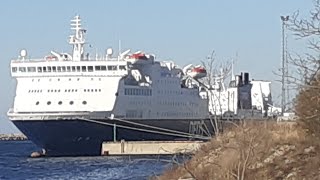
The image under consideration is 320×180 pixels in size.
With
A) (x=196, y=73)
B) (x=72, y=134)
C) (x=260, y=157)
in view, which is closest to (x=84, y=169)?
(x=72, y=134)

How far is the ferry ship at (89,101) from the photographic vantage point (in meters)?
69.9

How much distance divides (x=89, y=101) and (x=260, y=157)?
5713cm

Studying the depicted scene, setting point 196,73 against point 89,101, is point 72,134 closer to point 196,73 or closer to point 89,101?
point 89,101

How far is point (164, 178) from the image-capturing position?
17953 mm

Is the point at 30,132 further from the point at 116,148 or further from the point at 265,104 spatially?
the point at 265,104

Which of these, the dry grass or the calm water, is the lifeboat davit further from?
the dry grass

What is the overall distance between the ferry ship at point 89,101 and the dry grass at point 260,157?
52.2 metres

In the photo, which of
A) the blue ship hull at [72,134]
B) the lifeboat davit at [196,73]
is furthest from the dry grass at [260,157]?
Result: the lifeboat davit at [196,73]

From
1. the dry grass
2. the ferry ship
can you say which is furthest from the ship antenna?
the dry grass

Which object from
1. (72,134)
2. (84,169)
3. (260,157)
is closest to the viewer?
(260,157)

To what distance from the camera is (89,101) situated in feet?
237

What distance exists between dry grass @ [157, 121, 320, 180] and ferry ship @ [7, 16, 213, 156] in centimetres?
5218

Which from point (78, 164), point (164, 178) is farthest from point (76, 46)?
point (164, 178)

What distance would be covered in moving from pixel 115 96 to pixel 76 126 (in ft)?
16.4
